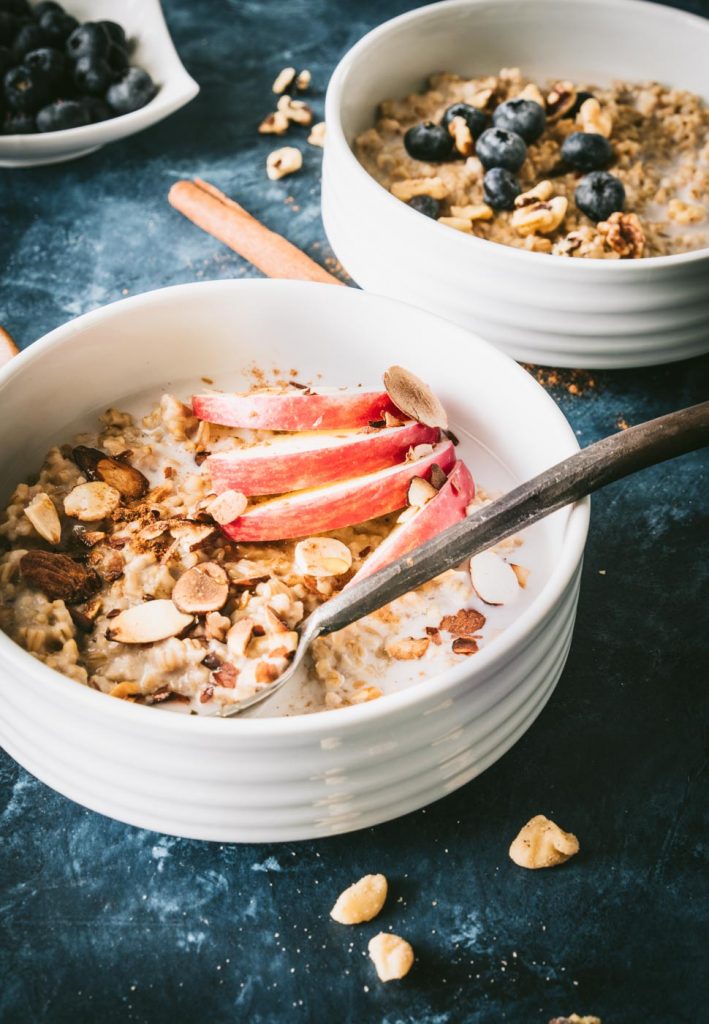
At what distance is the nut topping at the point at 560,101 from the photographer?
1623 millimetres

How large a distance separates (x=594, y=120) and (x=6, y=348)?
89 centimetres

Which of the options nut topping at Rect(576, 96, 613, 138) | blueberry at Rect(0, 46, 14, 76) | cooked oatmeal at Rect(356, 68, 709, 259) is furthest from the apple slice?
blueberry at Rect(0, 46, 14, 76)

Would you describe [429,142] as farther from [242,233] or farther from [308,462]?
[308,462]

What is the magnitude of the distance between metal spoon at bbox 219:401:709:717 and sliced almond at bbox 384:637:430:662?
0.06 meters

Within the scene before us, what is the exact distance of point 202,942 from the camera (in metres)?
0.88

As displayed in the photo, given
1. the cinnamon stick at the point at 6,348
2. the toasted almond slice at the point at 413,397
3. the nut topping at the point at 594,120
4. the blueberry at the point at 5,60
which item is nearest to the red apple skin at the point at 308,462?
the toasted almond slice at the point at 413,397

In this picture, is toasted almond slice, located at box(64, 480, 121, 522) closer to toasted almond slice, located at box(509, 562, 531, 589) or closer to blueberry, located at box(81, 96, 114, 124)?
toasted almond slice, located at box(509, 562, 531, 589)

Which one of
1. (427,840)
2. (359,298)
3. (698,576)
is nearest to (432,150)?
(359,298)

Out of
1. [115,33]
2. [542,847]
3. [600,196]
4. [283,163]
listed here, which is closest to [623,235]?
[600,196]

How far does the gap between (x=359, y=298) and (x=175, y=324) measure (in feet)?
0.67

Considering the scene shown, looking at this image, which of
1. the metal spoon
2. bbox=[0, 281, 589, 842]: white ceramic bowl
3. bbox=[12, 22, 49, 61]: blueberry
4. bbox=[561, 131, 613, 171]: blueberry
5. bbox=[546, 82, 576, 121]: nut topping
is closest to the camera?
bbox=[0, 281, 589, 842]: white ceramic bowl

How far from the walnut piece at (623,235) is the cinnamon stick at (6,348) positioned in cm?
75

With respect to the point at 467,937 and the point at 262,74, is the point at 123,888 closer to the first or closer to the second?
the point at 467,937

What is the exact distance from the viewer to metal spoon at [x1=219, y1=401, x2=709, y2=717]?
2.97ft
